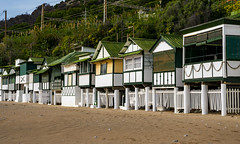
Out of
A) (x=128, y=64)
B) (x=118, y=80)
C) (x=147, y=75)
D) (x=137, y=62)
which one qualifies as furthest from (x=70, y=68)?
(x=147, y=75)

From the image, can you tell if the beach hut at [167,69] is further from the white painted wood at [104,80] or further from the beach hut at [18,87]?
the beach hut at [18,87]

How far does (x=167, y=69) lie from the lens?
2955 cm

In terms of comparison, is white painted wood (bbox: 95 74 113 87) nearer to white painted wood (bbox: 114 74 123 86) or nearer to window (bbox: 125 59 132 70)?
white painted wood (bbox: 114 74 123 86)

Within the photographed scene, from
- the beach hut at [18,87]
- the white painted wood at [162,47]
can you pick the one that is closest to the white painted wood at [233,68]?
the white painted wood at [162,47]

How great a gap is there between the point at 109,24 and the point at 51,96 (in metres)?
32.4

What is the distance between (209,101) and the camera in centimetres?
2573

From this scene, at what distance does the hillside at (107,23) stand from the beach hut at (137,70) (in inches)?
561

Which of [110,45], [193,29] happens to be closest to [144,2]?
[110,45]

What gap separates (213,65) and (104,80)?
17141 millimetres

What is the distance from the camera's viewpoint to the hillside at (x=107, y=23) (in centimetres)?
6059

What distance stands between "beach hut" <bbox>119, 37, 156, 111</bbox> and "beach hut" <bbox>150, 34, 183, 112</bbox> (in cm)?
153

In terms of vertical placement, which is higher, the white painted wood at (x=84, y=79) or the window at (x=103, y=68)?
the window at (x=103, y=68)

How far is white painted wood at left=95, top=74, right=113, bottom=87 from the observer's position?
38500mm

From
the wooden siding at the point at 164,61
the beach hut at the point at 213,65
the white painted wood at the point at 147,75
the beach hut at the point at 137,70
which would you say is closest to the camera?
the beach hut at the point at 213,65
